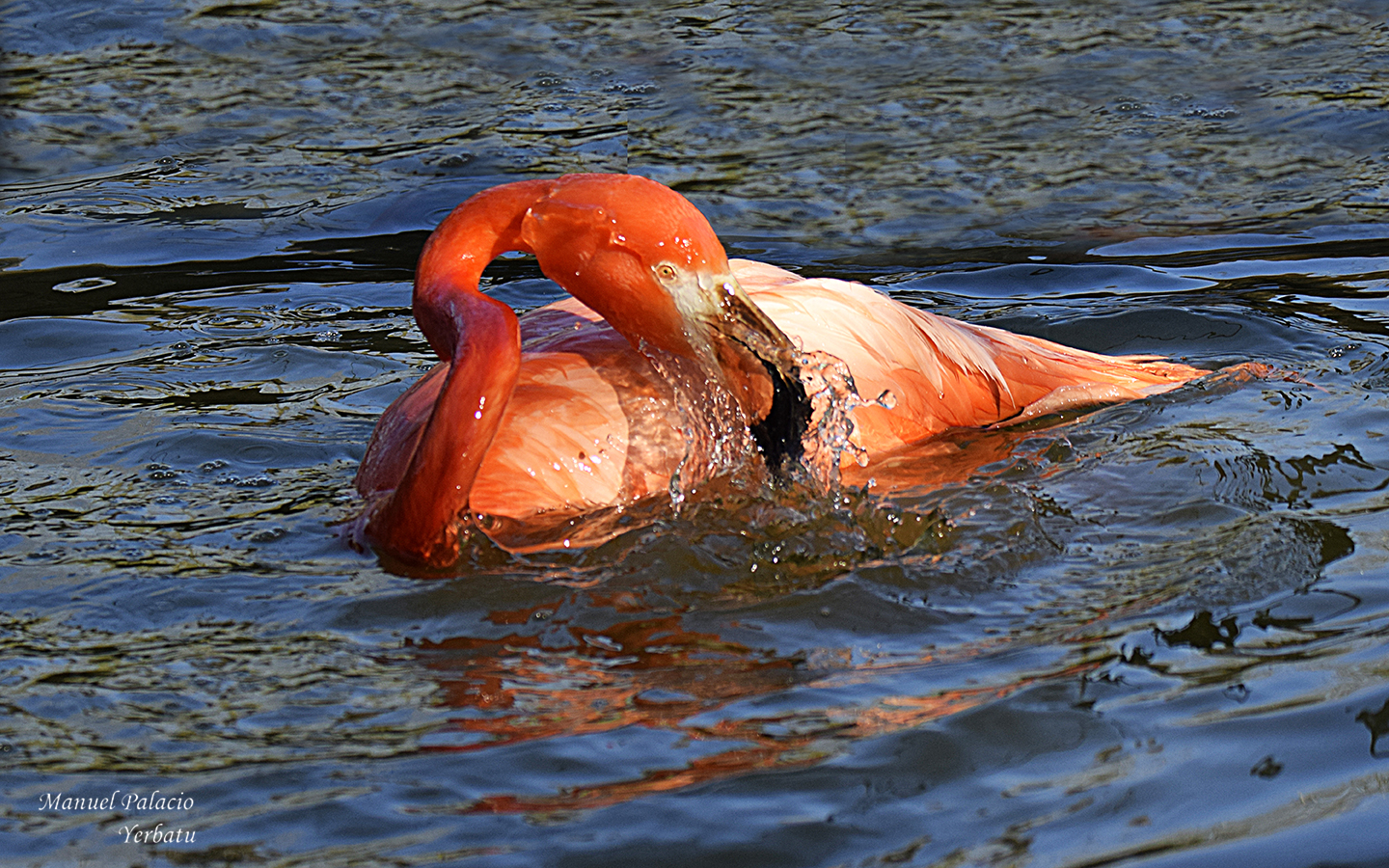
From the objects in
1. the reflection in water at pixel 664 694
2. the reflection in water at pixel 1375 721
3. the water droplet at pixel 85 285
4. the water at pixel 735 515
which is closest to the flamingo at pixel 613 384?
the water at pixel 735 515

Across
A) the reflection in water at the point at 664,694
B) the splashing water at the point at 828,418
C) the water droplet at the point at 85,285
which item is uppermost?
the splashing water at the point at 828,418

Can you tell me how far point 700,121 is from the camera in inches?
300

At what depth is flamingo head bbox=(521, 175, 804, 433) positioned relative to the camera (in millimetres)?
3262

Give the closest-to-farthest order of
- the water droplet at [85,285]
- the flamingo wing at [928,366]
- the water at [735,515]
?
1. the water at [735,515]
2. the flamingo wing at [928,366]
3. the water droplet at [85,285]

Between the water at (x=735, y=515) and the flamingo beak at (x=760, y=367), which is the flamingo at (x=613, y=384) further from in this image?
the water at (x=735, y=515)

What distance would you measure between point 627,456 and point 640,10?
563cm

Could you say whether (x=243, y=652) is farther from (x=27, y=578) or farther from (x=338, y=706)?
(x=27, y=578)

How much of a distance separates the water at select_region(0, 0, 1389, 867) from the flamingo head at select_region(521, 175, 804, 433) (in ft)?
1.29

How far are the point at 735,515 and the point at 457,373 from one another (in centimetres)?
72

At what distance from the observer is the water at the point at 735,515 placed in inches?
96.2

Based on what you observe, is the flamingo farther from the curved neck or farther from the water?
the water

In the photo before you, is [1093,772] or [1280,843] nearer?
[1280,843]

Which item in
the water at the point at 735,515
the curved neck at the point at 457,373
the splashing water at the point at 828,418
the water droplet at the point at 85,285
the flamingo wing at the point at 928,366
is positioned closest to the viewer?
the water at the point at 735,515

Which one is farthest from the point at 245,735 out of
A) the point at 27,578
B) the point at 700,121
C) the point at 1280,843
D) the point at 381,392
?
the point at 700,121
